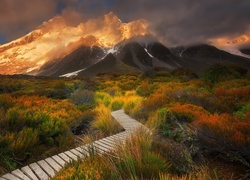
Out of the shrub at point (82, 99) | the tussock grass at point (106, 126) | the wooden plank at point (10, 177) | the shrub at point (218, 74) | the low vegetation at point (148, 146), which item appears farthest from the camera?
the shrub at point (218, 74)

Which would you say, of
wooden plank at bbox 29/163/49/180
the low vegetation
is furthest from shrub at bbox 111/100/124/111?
wooden plank at bbox 29/163/49/180

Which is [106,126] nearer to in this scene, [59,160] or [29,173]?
[59,160]

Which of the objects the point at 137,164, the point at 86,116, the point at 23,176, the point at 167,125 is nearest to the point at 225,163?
the point at 167,125

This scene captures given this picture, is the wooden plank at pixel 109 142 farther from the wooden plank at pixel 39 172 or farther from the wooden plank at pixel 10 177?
the wooden plank at pixel 10 177

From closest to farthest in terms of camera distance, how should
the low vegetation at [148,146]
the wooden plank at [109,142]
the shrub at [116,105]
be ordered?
1. the low vegetation at [148,146]
2. the wooden plank at [109,142]
3. the shrub at [116,105]

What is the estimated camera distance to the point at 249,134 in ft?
18.3

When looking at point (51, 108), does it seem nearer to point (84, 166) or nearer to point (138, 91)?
point (84, 166)

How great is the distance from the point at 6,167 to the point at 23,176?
80 cm

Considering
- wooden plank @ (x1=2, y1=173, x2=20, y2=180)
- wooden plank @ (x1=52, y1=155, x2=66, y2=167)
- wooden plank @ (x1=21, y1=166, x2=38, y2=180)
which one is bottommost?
wooden plank @ (x1=52, y1=155, x2=66, y2=167)

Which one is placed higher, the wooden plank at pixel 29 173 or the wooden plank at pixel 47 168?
the wooden plank at pixel 29 173

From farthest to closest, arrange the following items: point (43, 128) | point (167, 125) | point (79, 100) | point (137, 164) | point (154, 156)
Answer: point (79, 100)
point (167, 125)
point (43, 128)
point (154, 156)
point (137, 164)

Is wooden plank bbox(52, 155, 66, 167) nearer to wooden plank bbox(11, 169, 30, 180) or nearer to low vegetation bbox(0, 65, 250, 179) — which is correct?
low vegetation bbox(0, 65, 250, 179)

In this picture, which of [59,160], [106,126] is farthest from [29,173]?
[106,126]

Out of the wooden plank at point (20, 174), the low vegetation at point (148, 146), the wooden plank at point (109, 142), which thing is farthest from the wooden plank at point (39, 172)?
the wooden plank at point (109, 142)
